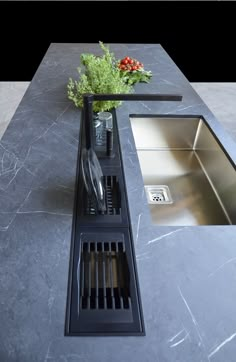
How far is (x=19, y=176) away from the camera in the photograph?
3.65 ft

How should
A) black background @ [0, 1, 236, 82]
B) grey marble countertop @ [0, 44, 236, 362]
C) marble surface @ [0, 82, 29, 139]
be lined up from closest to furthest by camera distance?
grey marble countertop @ [0, 44, 236, 362], marble surface @ [0, 82, 29, 139], black background @ [0, 1, 236, 82]

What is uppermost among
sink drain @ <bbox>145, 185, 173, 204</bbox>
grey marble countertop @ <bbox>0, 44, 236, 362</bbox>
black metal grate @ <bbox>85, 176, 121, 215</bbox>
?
sink drain @ <bbox>145, 185, 173, 204</bbox>

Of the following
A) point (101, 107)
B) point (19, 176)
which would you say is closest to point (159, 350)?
point (19, 176)

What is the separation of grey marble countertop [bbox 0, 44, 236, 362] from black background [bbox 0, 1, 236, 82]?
10.7ft

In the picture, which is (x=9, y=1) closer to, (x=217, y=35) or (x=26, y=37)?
(x=26, y=37)

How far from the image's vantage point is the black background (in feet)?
12.6

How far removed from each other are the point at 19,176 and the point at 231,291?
2.78 ft

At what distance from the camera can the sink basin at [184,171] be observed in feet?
4.28

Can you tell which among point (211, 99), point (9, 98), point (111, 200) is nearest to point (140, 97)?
point (111, 200)

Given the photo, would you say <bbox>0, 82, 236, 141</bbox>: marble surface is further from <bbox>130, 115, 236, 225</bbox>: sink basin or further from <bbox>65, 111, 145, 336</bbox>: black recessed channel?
<bbox>65, 111, 145, 336</bbox>: black recessed channel

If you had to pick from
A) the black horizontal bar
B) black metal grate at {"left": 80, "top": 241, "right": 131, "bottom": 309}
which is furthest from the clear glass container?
black metal grate at {"left": 80, "top": 241, "right": 131, "bottom": 309}

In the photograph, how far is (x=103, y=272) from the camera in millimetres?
809

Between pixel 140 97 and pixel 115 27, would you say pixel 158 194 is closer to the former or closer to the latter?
pixel 140 97

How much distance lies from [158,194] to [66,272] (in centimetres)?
79
